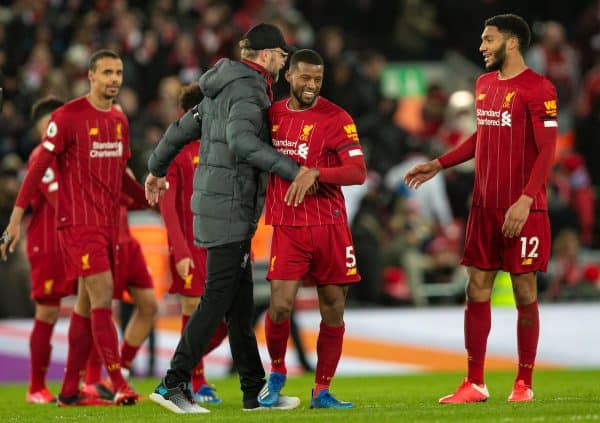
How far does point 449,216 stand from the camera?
56.5 feet

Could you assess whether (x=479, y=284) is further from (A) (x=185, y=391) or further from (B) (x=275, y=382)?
(A) (x=185, y=391)

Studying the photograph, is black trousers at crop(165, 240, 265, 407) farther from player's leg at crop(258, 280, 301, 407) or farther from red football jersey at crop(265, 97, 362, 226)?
red football jersey at crop(265, 97, 362, 226)

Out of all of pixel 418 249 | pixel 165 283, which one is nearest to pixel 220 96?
pixel 165 283

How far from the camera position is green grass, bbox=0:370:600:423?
297 inches

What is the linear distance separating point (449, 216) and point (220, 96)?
30.1ft

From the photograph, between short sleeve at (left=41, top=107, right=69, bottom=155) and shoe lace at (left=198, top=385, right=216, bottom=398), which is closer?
short sleeve at (left=41, top=107, right=69, bottom=155)

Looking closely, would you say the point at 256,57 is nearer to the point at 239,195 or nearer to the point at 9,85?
the point at 239,195

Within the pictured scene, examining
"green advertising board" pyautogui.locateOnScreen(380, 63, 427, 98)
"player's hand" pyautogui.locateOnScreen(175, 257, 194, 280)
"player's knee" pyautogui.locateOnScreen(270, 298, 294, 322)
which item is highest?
"green advertising board" pyautogui.locateOnScreen(380, 63, 427, 98)

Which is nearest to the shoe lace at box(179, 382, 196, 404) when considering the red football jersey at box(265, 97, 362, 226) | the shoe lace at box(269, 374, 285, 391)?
the shoe lace at box(269, 374, 285, 391)

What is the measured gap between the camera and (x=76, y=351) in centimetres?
974

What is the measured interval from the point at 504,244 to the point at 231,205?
5.53 ft

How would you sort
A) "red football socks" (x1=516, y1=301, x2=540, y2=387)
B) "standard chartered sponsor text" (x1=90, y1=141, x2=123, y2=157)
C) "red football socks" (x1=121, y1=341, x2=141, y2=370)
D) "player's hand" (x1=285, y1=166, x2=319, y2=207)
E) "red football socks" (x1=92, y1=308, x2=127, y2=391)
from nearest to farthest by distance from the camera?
"player's hand" (x1=285, y1=166, x2=319, y2=207) < "red football socks" (x1=516, y1=301, x2=540, y2=387) < "red football socks" (x1=92, y1=308, x2=127, y2=391) < "standard chartered sponsor text" (x1=90, y1=141, x2=123, y2=157) < "red football socks" (x1=121, y1=341, x2=141, y2=370)

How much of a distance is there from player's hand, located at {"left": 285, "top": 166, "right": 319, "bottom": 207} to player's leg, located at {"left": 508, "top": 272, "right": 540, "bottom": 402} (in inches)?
59.6

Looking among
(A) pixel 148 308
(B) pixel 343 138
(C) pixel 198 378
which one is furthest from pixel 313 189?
(A) pixel 148 308
